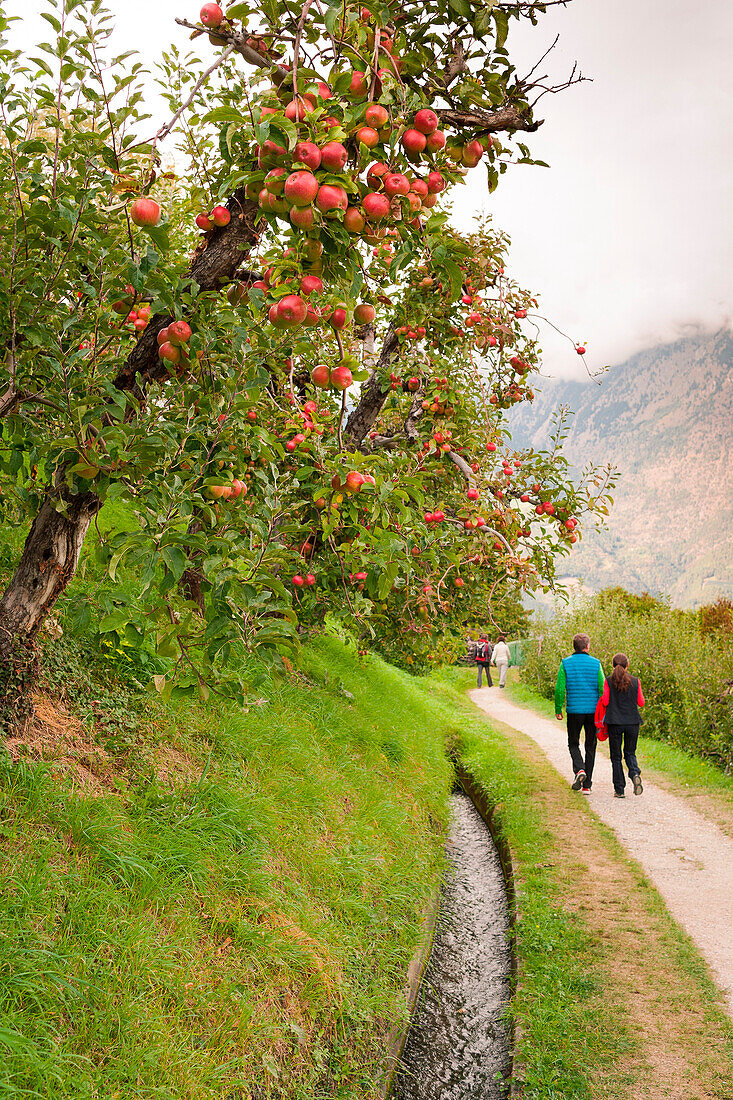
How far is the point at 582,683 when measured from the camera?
7.18 metres

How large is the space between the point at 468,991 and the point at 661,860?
229cm

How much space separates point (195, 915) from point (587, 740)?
5761 mm

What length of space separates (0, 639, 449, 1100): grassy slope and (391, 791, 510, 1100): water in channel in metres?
0.35

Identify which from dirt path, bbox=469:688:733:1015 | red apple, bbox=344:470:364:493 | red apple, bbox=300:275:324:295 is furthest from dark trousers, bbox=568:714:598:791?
red apple, bbox=300:275:324:295

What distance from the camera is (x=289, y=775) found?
4.39m

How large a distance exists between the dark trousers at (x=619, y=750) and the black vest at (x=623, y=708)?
7 centimetres

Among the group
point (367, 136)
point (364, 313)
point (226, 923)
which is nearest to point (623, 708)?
point (226, 923)

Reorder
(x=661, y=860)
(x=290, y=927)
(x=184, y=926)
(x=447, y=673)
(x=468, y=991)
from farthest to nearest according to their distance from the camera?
(x=447, y=673)
(x=661, y=860)
(x=468, y=991)
(x=290, y=927)
(x=184, y=926)

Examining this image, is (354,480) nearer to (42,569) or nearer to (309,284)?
(309,284)

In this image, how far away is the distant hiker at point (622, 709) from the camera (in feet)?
23.2

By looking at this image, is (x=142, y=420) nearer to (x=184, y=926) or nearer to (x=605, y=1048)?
(x=184, y=926)

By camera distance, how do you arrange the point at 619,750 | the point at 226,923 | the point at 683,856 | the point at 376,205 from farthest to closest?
the point at 619,750
the point at 683,856
the point at 226,923
the point at 376,205

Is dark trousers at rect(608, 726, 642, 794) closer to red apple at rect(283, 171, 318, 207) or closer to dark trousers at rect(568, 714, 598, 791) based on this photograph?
dark trousers at rect(568, 714, 598, 791)

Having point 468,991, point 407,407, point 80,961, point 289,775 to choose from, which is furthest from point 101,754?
point 407,407
